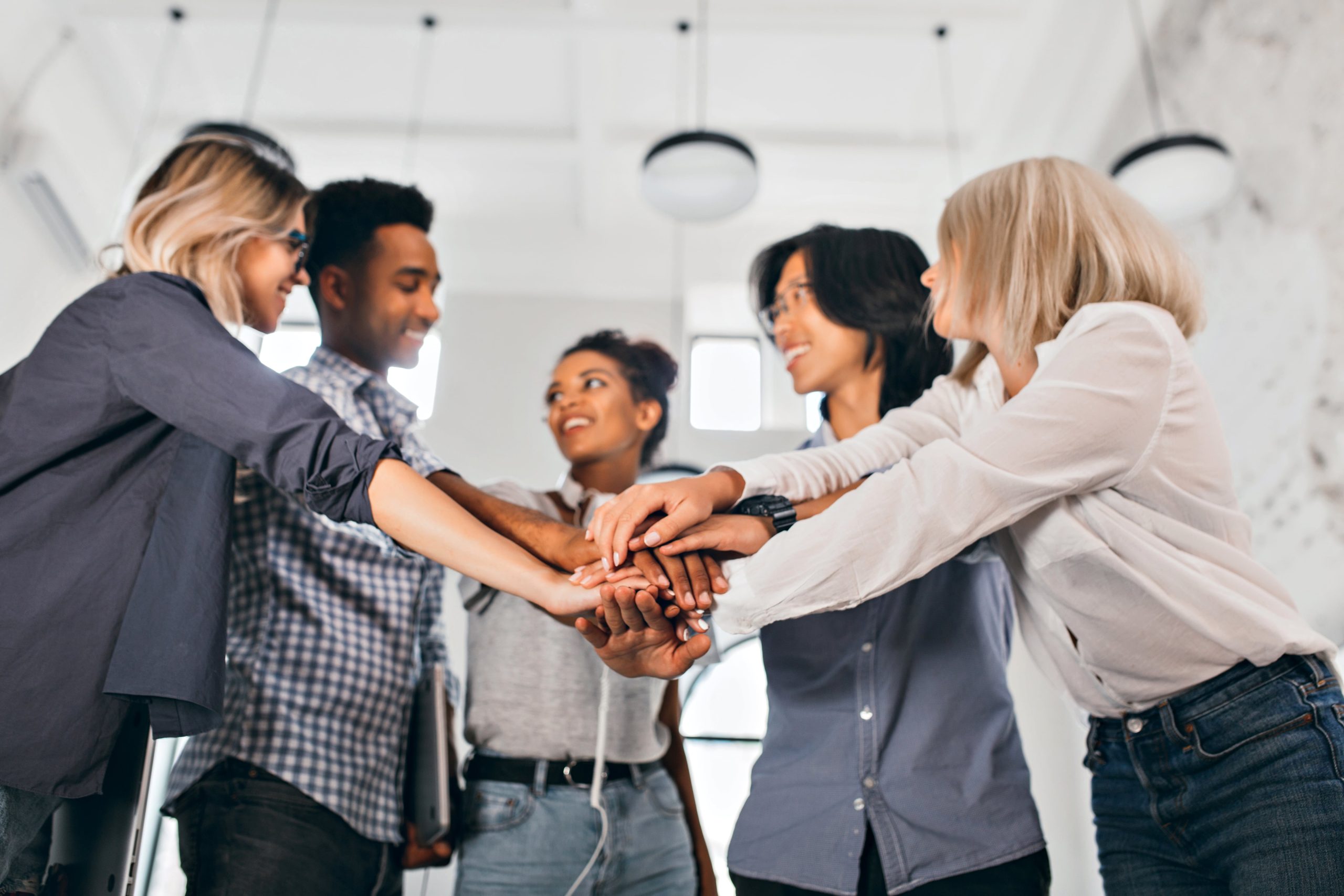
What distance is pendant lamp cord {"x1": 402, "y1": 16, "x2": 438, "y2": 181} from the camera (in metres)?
5.51

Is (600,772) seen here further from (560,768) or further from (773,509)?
(773,509)

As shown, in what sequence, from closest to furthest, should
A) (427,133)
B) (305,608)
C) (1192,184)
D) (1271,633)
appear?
1. (1271,633)
2. (305,608)
3. (1192,184)
4. (427,133)

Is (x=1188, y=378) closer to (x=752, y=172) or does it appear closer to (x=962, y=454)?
(x=962, y=454)

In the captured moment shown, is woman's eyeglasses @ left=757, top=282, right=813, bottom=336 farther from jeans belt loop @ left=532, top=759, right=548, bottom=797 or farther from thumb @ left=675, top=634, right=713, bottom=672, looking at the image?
jeans belt loop @ left=532, top=759, right=548, bottom=797

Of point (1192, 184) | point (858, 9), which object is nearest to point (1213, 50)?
point (1192, 184)

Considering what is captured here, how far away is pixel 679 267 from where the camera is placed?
7.29m

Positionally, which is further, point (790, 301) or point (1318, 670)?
point (790, 301)

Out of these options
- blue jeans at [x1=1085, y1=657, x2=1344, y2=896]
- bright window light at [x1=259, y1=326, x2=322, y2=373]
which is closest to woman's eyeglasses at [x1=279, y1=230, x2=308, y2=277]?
blue jeans at [x1=1085, y1=657, x2=1344, y2=896]

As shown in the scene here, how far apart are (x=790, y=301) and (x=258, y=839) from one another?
50.1 inches

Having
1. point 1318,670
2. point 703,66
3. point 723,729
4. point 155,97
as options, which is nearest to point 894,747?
point 1318,670

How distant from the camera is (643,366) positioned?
2.44 metres

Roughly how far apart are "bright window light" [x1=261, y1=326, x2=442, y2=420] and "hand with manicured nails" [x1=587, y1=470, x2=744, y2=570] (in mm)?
5366

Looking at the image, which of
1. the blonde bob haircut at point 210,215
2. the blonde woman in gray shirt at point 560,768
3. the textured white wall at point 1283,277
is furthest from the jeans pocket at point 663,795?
the textured white wall at point 1283,277

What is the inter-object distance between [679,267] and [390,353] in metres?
5.45
